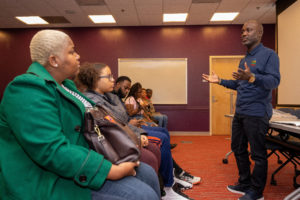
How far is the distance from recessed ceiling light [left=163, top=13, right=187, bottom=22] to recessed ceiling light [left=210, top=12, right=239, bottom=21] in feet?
2.66

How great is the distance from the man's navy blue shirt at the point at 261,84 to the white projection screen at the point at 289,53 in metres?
2.61

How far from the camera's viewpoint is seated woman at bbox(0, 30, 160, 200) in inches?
30.7

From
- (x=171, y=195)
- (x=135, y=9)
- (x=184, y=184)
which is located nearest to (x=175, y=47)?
(x=135, y=9)

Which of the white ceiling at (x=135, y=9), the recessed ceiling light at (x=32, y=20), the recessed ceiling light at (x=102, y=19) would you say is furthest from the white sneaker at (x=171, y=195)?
the recessed ceiling light at (x=32, y=20)

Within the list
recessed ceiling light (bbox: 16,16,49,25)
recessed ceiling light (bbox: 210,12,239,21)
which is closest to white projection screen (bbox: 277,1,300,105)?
recessed ceiling light (bbox: 210,12,239,21)

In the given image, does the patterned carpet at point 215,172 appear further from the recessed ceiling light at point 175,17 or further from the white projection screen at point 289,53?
the recessed ceiling light at point 175,17

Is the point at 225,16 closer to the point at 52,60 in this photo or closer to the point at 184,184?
the point at 184,184

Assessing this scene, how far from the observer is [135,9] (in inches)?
206

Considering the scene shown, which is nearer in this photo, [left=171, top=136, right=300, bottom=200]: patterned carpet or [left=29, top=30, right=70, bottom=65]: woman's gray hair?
[left=29, top=30, right=70, bottom=65]: woman's gray hair

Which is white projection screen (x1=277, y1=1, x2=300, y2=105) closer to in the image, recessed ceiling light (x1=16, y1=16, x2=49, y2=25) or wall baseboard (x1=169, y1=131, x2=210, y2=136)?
wall baseboard (x1=169, y1=131, x2=210, y2=136)

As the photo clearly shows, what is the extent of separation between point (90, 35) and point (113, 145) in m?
6.23

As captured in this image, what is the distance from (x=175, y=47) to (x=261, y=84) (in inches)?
189

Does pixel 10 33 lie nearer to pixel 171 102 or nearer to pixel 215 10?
pixel 171 102

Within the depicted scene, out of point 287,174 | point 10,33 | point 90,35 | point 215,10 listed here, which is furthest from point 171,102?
point 10,33
